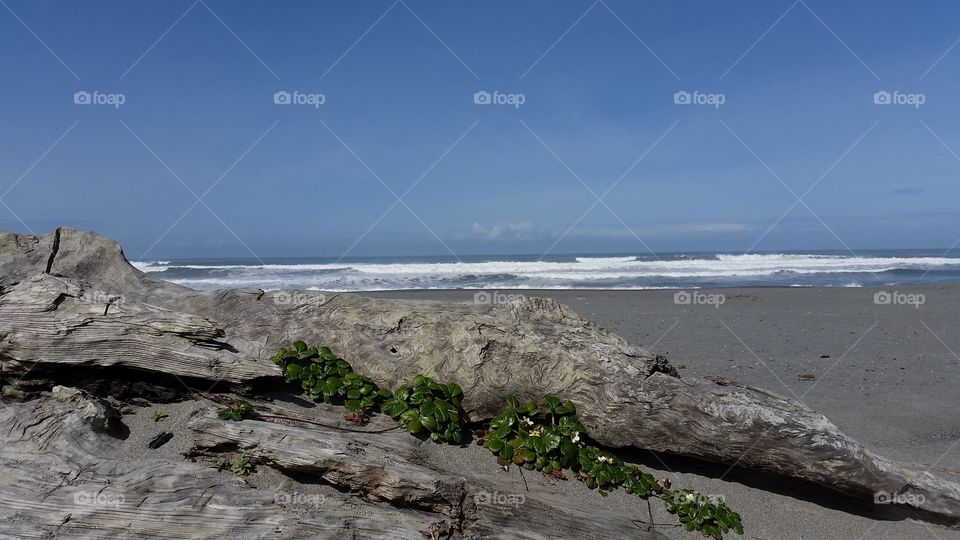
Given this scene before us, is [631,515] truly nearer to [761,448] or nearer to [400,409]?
[761,448]

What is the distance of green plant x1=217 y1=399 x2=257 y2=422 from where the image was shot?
4.02 meters

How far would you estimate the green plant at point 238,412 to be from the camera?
13.2 ft

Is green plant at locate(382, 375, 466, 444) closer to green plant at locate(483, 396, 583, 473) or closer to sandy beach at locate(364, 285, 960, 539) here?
green plant at locate(483, 396, 583, 473)

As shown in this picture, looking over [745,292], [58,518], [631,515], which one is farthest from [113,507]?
[745,292]

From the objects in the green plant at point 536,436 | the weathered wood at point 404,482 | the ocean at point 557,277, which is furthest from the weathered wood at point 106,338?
the ocean at point 557,277

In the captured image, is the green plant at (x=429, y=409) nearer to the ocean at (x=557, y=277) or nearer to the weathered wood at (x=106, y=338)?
the weathered wood at (x=106, y=338)

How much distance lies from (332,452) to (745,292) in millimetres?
20815

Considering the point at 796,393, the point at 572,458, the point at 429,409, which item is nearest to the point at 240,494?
the point at 429,409

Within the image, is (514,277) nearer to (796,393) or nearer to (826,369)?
(826,369)

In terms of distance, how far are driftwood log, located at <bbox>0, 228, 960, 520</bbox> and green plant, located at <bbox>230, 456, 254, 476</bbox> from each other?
2.67 feet

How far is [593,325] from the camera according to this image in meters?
5.27

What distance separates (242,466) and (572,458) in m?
2.33

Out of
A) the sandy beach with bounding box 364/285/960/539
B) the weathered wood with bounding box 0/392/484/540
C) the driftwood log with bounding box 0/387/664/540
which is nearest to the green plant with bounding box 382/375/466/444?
the driftwood log with bounding box 0/387/664/540

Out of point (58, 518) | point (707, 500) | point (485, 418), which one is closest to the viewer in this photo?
point (58, 518)
